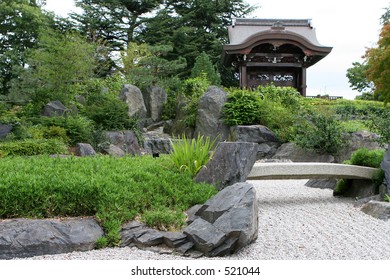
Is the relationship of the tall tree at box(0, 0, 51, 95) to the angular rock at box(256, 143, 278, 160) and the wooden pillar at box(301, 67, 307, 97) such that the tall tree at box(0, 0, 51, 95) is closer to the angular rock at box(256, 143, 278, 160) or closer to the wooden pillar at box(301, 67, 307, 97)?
the wooden pillar at box(301, 67, 307, 97)

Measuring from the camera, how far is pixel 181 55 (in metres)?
23.1

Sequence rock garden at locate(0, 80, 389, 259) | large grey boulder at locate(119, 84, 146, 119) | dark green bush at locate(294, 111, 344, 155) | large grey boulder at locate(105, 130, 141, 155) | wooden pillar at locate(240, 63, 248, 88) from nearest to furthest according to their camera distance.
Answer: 1. rock garden at locate(0, 80, 389, 259)
2. large grey boulder at locate(105, 130, 141, 155)
3. dark green bush at locate(294, 111, 344, 155)
4. large grey boulder at locate(119, 84, 146, 119)
5. wooden pillar at locate(240, 63, 248, 88)

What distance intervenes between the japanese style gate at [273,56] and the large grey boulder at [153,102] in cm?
353

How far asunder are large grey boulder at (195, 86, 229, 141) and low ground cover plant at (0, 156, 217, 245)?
7972 millimetres

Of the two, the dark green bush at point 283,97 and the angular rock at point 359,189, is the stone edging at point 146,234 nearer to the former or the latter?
the angular rock at point 359,189

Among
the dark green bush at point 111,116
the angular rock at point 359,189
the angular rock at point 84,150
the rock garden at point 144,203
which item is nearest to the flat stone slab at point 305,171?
the angular rock at point 359,189

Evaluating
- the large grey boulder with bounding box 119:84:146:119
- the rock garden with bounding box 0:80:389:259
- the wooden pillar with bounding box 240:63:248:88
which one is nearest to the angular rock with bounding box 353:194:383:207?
the rock garden with bounding box 0:80:389:259

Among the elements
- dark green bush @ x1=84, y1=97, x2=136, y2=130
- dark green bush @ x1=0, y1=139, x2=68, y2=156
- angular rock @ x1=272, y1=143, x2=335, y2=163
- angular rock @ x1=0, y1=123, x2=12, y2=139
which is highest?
dark green bush @ x1=84, y1=97, x2=136, y2=130

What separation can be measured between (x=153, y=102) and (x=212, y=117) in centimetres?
376

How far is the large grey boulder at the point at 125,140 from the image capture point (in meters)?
10.8

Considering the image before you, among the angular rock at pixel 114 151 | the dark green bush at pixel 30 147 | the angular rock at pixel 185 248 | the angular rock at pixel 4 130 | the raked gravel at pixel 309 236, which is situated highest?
the angular rock at pixel 4 130

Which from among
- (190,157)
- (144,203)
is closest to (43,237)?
(144,203)

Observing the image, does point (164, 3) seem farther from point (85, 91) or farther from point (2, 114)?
point (2, 114)

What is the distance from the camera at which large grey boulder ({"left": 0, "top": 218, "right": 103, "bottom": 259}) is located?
13.2 feet
